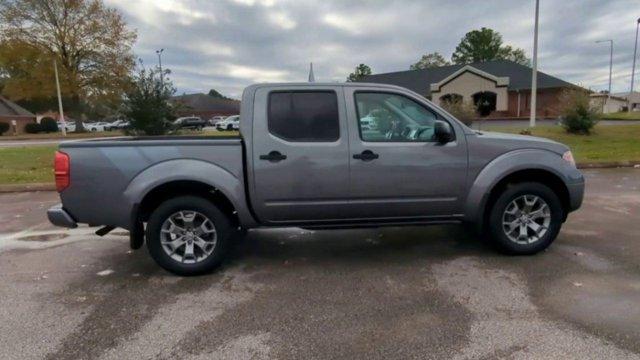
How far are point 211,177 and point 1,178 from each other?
925cm

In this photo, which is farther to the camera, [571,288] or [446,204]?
[446,204]

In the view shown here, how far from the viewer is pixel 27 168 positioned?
12.6m

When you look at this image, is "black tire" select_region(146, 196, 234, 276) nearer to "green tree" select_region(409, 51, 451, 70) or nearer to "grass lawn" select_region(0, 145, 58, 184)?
"grass lawn" select_region(0, 145, 58, 184)

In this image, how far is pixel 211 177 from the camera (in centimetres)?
424

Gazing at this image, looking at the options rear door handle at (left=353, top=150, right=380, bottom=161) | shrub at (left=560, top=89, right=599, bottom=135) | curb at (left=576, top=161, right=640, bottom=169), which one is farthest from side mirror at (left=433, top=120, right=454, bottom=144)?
shrub at (left=560, top=89, right=599, bottom=135)

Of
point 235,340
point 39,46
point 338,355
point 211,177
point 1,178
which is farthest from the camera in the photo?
point 39,46

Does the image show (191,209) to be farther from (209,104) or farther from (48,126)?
(209,104)

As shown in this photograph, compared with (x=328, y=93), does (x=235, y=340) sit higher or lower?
lower

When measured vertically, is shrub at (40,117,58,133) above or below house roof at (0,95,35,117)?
below

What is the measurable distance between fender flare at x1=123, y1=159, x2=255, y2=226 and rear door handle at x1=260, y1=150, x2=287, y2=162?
0.32 m

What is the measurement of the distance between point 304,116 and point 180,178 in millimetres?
1366

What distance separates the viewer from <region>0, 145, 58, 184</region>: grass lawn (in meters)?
10.5

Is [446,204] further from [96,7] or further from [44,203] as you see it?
[96,7]

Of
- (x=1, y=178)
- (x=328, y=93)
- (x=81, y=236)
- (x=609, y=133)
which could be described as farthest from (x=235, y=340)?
(x=609, y=133)
